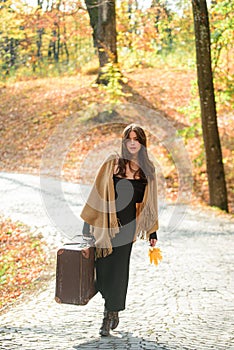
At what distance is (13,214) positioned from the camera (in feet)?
47.8

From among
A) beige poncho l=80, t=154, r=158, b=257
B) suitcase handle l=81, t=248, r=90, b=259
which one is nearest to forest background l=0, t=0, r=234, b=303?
beige poncho l=80, t=154, r=158, b=257

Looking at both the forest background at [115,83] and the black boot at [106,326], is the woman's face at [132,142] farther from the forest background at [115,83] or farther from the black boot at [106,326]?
the forest background at [115,83]

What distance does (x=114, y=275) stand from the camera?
6.37 meters

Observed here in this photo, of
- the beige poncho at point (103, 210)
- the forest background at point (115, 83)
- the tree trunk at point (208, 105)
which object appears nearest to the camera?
the beige poncho at point (103, 210)

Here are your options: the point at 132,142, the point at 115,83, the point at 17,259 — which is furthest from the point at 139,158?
the point at 115,83

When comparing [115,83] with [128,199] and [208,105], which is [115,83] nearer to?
[208,105]

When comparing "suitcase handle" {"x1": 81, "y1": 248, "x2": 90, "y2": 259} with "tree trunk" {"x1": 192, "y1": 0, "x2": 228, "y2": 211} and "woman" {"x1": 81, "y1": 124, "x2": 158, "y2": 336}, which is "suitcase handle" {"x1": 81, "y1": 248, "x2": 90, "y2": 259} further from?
"tree trunk" {"x1": 192, "y1": 0, "x2": 228, "y2": 211}

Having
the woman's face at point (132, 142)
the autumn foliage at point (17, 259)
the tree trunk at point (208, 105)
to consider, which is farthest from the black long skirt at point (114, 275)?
the tree trunk at point (208, 105)

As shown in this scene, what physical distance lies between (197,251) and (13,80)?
23.3 m

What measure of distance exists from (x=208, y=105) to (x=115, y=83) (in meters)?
6.11

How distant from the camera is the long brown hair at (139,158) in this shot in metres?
6.32

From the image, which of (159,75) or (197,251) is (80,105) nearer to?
(159,75)

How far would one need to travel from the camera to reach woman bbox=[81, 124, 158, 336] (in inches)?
245

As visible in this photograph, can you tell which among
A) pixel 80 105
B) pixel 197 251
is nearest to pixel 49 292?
pixel 197 251
